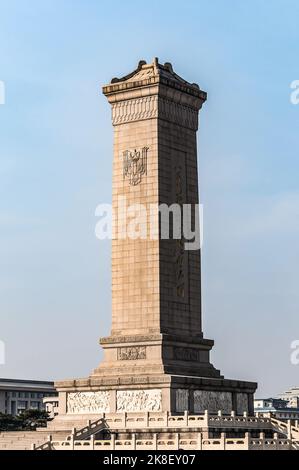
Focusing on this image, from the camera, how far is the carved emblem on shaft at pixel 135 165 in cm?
7544

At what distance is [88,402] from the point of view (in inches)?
2844

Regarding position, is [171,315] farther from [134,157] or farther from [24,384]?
[24,384]

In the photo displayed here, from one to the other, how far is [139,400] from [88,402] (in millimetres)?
3883

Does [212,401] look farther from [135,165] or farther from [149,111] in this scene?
[149,111]

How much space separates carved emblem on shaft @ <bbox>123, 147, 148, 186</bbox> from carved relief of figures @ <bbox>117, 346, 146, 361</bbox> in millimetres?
11092

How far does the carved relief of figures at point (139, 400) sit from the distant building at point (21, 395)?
9079 cm

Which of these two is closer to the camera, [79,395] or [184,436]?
[184,436]

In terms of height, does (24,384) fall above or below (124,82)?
below

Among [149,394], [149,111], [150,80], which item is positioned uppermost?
[150,80]

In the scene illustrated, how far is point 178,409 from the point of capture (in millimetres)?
69625

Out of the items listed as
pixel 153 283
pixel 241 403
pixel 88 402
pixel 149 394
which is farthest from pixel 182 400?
pixel 153 283

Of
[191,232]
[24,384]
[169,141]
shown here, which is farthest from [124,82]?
[24,384]
